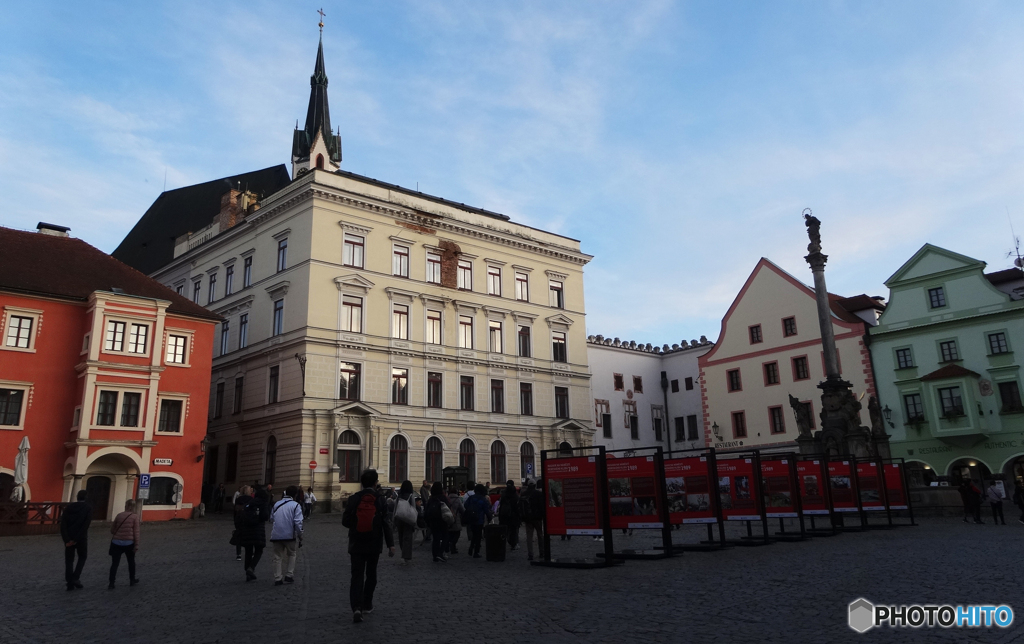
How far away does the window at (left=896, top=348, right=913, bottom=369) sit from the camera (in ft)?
148

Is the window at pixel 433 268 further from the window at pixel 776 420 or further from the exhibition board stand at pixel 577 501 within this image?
the exhibition board stand at pixel 577 501

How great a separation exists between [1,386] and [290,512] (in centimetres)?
2538

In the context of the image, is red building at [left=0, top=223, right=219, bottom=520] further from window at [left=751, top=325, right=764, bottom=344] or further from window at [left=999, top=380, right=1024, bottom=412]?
window at [left=999, top=380, right=1024, bottom=412]

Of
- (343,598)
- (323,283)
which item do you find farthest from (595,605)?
(323,283)

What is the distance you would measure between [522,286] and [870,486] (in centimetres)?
3051

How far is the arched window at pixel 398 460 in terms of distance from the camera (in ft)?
138

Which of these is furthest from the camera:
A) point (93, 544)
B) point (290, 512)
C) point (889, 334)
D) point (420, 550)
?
point (889, 334)

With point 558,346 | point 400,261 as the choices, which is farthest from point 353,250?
point 558,346

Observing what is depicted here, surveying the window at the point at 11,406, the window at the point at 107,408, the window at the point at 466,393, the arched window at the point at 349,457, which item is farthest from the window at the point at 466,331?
the window at the point at 11,406

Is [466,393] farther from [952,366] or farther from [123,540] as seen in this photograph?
[123,540]

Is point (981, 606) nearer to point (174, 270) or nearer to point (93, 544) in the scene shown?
point (93, 544)

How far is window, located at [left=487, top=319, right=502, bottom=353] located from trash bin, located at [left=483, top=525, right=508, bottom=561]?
Answer: 31.3m

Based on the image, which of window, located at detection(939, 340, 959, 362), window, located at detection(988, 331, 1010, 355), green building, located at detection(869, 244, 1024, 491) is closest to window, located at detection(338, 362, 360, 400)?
green building, located at detection(869, 244, 1024, 491)

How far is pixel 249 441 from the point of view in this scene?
43.2 metres
